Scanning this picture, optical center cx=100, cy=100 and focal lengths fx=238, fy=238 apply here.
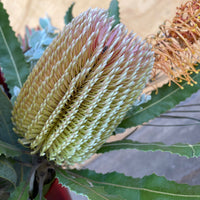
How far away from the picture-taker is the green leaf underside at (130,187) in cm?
20

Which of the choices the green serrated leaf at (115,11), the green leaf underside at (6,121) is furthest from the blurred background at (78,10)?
the green leaf underside at (6,121)

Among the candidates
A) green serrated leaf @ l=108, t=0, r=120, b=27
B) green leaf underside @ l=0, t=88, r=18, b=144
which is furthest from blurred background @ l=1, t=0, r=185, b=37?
green leaf underside @ l=0, t=88, r=18, b=144

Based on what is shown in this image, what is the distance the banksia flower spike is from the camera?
9.6 inches

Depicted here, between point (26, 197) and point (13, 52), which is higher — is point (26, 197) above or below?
below

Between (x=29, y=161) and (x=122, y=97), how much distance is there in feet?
0.46

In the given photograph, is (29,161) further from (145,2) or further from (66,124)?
(145,2)

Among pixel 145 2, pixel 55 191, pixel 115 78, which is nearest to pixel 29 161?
pixel 55 191

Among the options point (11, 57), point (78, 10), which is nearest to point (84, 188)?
point (11, 57)

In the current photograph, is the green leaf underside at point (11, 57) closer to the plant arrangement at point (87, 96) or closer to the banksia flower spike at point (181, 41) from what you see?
the plant arrangement at point (87, 96)

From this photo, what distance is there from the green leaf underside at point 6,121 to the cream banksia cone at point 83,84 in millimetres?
31

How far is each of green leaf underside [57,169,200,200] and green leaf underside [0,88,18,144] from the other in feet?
0.21

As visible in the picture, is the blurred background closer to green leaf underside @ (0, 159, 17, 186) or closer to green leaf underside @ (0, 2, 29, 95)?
green leaf underside @ (0, 2, 29, 95)

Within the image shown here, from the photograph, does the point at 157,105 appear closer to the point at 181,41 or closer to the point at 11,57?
the point at 181,41

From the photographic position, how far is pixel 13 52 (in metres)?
0.28
